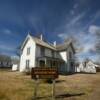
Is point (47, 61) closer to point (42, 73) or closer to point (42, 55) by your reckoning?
point (42, 55)

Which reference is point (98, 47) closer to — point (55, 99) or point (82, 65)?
point (82, 65)

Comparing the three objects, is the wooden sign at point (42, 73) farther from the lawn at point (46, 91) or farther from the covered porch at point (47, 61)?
the covered porch at point (47, 61)

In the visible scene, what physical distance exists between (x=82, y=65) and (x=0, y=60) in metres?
60.9

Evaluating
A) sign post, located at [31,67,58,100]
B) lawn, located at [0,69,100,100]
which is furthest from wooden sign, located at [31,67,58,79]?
lawn, located at [0,69,100,100]

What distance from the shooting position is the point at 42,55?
3644 cm

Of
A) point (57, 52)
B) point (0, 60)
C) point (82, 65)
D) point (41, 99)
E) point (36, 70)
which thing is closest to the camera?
point (41, 99)

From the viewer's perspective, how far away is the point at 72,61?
44.0 metres

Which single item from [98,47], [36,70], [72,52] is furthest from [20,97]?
[98,47]

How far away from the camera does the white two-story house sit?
35125mm

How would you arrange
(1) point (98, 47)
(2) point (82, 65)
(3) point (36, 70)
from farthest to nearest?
(2) point (82, 65) < (1) point (98, 47) < (3) point (36, 70)

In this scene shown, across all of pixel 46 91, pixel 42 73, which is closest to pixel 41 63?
pixel 46 91

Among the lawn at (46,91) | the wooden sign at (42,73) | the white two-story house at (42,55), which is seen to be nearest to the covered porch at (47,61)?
the white two-story house at (42,55)

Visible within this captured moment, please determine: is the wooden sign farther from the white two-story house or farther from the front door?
the front door

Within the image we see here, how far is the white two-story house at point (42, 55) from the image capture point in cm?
3512
